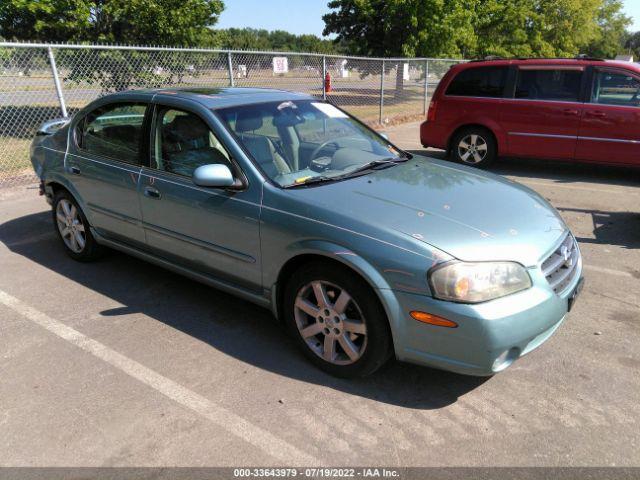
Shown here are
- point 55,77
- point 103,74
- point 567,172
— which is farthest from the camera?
point 103,74

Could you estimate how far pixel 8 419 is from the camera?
2762mm

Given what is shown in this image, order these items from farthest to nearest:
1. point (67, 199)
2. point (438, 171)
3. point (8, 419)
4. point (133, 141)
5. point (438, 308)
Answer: point (67, 199)
point (133, 141)
point (438, 171)
point (8, 419)
point (438, 308)

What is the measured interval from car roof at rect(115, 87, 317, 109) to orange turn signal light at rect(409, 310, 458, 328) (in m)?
2.04

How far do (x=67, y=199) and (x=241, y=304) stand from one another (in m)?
2.09

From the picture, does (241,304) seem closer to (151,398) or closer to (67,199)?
(151,398)

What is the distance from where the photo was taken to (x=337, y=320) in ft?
9.64

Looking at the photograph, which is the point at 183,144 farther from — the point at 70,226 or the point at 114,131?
the point at 70,226

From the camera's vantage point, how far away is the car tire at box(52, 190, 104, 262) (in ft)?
15.4

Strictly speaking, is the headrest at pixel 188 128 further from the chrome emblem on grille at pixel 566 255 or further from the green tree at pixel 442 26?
the green tree at pixel 442 26

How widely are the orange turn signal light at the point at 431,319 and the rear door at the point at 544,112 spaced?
6258 mm

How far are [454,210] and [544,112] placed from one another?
18.7 feet

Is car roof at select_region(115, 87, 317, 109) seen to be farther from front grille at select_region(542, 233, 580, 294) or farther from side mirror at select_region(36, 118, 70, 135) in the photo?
front grille at select_region(542, 233, 580, 294)

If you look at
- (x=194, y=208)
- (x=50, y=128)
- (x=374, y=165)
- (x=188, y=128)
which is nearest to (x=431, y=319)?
(x=374, y=165)

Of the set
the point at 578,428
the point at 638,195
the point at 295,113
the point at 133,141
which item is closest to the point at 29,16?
the point at 133,141
